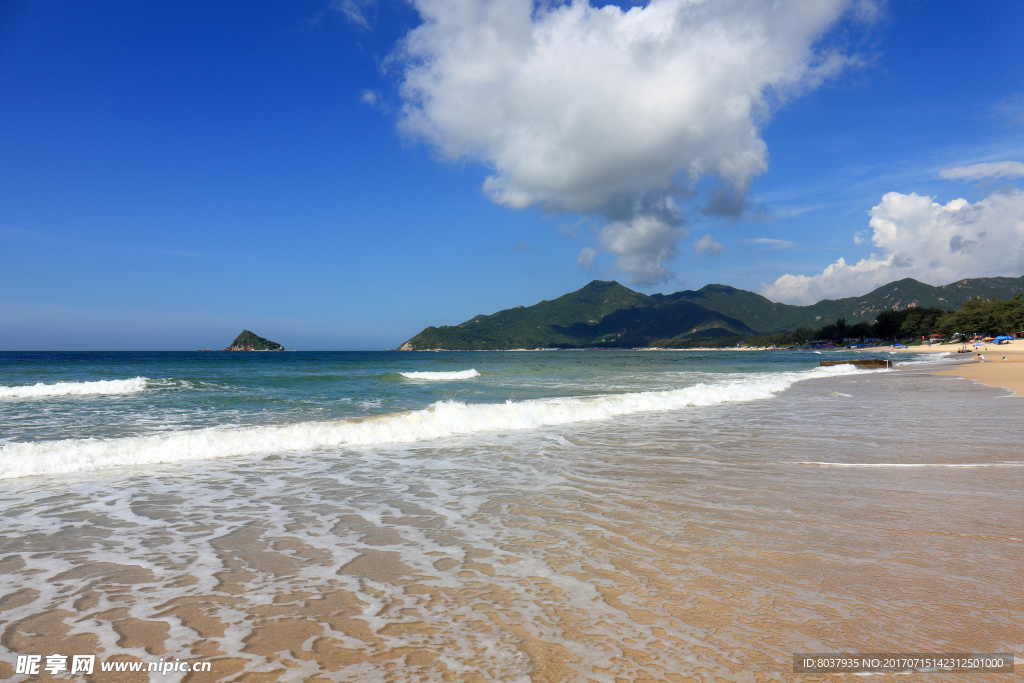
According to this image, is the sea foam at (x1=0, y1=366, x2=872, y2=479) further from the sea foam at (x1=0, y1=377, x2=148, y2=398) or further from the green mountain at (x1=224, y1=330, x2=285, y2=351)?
the green mountain at (x1=224, y1=330, x2=285, y2=351)

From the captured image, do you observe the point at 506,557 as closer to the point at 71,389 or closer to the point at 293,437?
the point at 293,437

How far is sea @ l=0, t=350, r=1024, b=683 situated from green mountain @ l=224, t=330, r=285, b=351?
172 m

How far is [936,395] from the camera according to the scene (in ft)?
62.6

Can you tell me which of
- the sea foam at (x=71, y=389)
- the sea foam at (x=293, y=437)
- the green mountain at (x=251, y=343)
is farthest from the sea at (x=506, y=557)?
the green mountain at (x=251, y=343)

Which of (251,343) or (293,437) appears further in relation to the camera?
(251,343)

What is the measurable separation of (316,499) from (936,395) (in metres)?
22.4

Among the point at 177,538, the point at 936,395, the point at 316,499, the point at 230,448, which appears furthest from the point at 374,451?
the point at 936,395

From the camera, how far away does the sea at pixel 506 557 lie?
2.95 m

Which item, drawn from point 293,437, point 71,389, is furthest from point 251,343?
point 293,437

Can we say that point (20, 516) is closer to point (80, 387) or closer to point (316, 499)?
point (316, 499)

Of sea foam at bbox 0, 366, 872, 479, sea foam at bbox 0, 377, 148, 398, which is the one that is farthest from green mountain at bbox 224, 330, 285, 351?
sea foam at bbox 0, 366, 872, 479

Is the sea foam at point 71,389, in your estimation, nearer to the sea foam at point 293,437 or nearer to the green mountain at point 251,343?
the sea foam at point 293,437

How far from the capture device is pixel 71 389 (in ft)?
80.1

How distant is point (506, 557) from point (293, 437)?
7.84m
